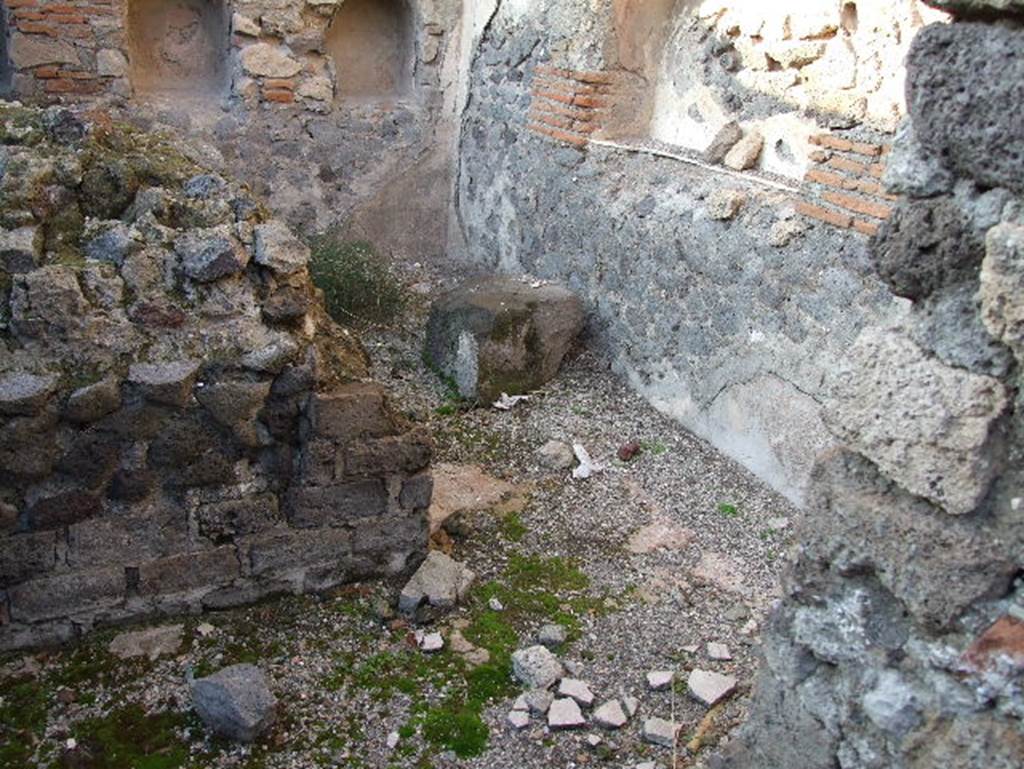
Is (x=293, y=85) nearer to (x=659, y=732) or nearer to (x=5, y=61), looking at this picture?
(x=5, y=61)

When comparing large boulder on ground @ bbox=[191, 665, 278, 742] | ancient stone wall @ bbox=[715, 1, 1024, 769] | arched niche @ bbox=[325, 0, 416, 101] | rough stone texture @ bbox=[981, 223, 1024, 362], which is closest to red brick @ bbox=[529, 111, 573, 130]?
arched niche @ bbox=[325, 0, 416, 101]

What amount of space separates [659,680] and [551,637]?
40 cm

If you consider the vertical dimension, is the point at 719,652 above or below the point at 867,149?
below

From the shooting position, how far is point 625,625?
369 centimetres

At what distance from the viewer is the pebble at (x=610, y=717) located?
3.17m

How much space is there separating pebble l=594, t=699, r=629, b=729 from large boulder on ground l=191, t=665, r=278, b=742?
978mm

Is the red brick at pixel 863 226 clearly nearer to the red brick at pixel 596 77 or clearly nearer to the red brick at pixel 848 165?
the red brick at pixel 848 165

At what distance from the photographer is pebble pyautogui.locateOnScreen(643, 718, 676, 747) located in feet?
10.2

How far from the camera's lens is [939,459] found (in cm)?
158

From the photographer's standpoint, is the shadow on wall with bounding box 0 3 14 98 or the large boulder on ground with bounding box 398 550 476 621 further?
the shadow on wall with bounding box 0 3 14 98

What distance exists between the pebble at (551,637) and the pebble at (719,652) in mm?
505

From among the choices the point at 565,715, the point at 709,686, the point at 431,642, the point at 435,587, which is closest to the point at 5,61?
the point at 435,587

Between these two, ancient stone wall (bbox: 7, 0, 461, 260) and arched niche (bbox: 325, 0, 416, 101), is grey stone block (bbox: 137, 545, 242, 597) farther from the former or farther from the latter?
arched niche (bbox: 325, 0, 416, 101)

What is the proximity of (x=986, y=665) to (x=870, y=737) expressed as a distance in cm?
30
